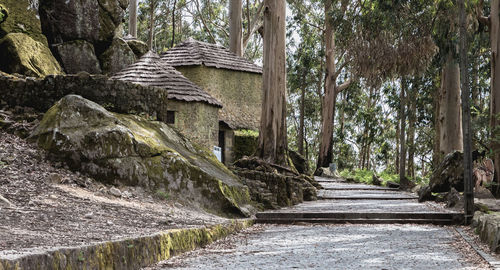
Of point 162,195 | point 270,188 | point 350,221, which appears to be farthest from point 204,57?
point 162,195

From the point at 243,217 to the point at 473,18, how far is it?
11.8 m

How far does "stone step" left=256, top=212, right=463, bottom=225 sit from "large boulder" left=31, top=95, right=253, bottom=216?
0.64 m

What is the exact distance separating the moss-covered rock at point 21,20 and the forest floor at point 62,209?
10.7 meters

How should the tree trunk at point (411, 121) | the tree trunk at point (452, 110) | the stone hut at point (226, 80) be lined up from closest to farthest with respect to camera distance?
the tree trunk at point (452, 110) → the stone hut at point (226, 80) → the tree trunk at point (411, 121)

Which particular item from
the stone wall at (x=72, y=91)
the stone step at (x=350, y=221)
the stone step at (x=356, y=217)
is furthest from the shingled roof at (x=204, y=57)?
the stone step at (x=350, y=221)

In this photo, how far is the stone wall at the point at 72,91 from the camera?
11383 mm

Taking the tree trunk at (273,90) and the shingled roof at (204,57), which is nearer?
the tree trunk at (273,90)

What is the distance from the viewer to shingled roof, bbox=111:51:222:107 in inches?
822

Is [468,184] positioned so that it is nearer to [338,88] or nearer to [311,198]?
[311,198]

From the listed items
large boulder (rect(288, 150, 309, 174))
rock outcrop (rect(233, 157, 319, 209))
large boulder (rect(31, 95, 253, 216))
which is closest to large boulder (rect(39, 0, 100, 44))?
large boulder (rect(288, 150, 309, 174))

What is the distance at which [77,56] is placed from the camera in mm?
21656

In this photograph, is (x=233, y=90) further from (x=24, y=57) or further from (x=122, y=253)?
(x=122, y=253)

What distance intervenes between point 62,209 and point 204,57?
2036 centimetres

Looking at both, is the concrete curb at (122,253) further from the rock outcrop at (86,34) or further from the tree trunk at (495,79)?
the rock outcrop at (86,34)
